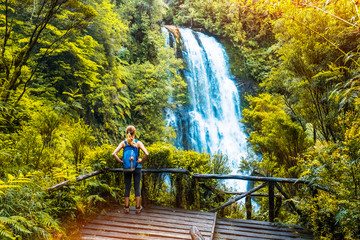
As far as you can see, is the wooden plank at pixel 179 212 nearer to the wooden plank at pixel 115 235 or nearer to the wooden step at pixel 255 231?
the wooden step at pixel 255 231

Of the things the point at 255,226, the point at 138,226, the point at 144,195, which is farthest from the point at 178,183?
the point at 255,226

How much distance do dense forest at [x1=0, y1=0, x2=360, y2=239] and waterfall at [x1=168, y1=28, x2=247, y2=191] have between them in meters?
2.90

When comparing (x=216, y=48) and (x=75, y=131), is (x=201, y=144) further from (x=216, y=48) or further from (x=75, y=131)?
(x=75, y=131)

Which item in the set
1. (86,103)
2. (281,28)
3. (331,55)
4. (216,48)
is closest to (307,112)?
(331,55)

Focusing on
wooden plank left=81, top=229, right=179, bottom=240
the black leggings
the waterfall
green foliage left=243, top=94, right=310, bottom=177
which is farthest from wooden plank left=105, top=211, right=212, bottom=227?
the waterfall

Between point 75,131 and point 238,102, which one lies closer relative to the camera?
point 75,131

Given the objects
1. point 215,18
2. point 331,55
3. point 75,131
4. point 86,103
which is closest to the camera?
point 75,131

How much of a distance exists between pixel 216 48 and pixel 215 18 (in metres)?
7.14

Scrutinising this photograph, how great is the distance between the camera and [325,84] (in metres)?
6.38

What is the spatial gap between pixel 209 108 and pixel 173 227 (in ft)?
49.8

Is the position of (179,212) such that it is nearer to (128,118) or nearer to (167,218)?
(167,218)

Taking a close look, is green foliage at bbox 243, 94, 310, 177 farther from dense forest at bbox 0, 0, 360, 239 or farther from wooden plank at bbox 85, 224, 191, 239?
wooden plank at bbox 85, 224, 191, 239

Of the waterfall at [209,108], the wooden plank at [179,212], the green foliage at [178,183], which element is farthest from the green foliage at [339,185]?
the waterfall at [209,108]

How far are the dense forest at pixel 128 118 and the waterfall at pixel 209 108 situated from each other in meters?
2.90
